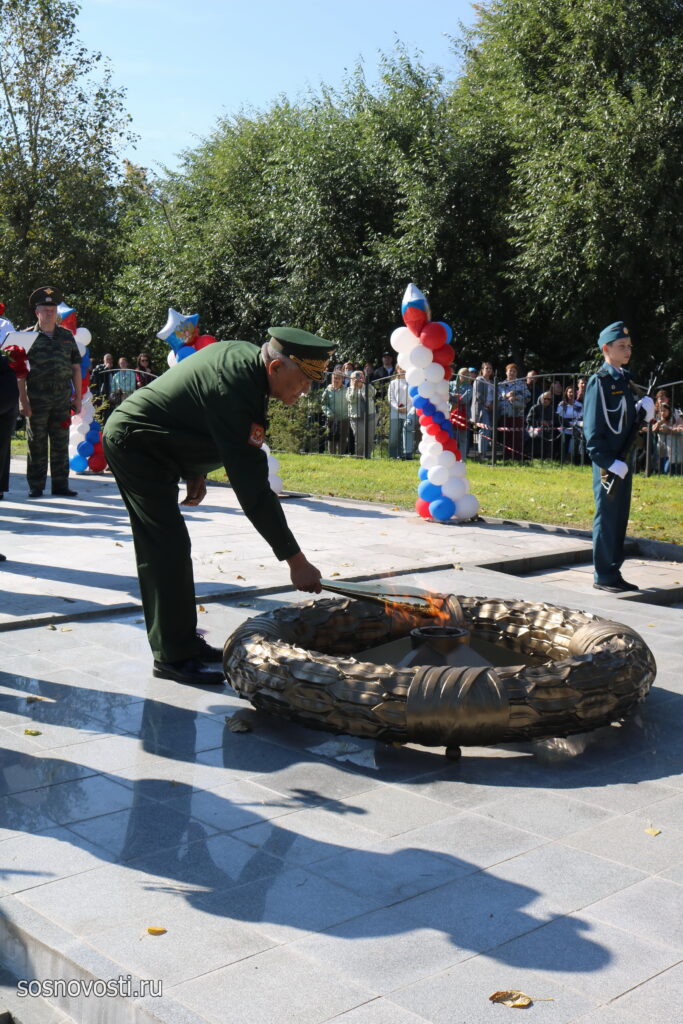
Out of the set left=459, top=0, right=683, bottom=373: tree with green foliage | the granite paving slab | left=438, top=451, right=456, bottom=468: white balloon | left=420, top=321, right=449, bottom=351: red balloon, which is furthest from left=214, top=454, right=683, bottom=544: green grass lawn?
left=459, top=0, right=683, bottom=373: tree with green foliage

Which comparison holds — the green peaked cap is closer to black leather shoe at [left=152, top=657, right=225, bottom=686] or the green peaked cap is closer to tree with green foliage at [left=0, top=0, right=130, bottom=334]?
black leather shoe at [left=152, top=657, right=225, bottom=686]

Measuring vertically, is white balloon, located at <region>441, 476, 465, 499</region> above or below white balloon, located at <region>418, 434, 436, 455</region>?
below

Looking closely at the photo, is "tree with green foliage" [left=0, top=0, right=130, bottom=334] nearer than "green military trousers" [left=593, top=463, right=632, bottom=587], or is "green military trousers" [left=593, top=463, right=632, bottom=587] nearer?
"green military trousers" [left=593, top=463, right=632, bottom=587]

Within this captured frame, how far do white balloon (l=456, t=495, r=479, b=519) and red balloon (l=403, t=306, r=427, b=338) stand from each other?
1832 millimetres

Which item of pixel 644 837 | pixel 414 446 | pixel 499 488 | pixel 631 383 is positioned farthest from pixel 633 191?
pixel 644 837

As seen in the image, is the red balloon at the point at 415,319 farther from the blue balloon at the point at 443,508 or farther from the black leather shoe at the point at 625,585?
the black leather shoe at the point at 625,585

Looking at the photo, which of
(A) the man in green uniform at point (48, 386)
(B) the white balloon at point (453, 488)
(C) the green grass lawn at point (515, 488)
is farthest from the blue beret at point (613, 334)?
(A) the man in green uniform at point (48, 386)

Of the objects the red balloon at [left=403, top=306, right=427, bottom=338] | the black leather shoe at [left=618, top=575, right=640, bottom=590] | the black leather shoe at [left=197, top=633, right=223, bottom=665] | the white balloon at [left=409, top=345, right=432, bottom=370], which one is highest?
the red balloon at [left=403, top=306, right=427, bottom=338]

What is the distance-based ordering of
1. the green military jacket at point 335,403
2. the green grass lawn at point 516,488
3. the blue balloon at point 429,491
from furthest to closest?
the green military jacket at point 335,403
the green grass lawn at point 516,488
the blue balloon at point 429,491

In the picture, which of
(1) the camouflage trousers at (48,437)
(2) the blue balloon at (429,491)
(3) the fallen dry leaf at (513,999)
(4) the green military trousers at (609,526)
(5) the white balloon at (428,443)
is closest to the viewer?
(3) the fallen dry leaf at (513,999)

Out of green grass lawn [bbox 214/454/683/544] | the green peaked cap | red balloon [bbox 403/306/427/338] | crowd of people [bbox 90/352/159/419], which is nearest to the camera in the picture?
the green peaked cap

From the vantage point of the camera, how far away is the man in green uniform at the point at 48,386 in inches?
487

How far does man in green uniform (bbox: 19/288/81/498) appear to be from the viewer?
12359mm

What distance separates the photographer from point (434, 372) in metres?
11.5
